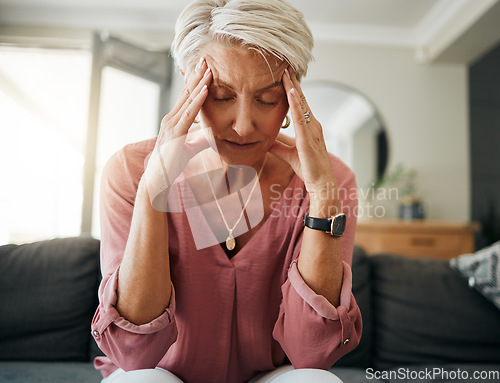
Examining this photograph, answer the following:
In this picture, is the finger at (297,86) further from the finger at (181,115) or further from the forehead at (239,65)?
the finger at (181,115)

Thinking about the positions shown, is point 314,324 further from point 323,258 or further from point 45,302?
point 45,302

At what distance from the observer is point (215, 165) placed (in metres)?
0.88

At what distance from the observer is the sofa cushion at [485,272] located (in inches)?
48.4

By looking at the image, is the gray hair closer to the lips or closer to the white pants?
the lips

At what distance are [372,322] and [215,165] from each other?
2.63 feet

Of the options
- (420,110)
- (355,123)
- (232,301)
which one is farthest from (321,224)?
(420,110)

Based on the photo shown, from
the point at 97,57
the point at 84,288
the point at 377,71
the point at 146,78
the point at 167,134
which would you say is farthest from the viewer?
the point at 377,71

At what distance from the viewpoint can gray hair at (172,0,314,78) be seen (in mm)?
693

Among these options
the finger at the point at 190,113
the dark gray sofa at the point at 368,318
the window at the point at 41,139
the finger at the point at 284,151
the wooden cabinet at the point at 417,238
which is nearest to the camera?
the finger at the point at 190,113

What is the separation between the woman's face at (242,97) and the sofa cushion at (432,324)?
32.8 inches

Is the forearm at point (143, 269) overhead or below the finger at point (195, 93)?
below

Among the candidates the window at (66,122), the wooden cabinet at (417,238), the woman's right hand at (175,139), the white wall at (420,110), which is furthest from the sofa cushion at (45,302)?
the white wall at (420,110)

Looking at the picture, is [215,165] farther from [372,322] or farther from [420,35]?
[420,35]

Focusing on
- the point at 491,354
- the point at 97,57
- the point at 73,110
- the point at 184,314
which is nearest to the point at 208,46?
the point at 184,314
